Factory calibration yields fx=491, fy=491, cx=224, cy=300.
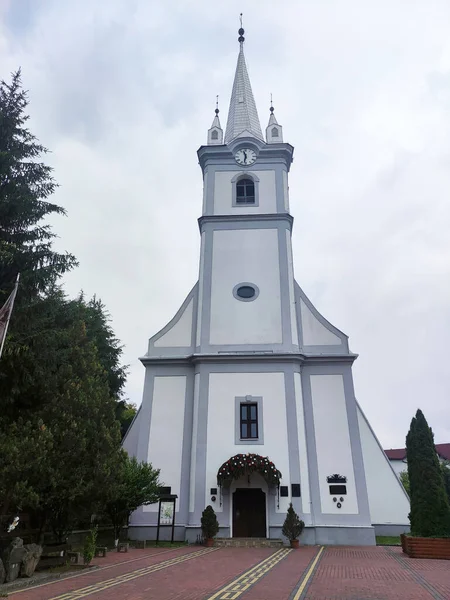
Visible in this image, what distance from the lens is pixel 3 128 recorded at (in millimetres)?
14344

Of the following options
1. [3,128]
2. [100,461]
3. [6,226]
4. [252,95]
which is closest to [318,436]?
[100,461]

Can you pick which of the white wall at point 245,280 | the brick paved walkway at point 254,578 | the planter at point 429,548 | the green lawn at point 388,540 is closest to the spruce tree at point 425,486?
the planter at point 429,548

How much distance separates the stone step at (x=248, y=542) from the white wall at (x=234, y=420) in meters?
1.27

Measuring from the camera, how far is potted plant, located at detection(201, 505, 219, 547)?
19.6 m

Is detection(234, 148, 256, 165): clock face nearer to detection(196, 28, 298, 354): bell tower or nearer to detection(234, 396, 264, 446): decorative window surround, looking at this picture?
detection(196, 28, 298, 354): bell tower

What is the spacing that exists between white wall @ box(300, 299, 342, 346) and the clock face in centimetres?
955

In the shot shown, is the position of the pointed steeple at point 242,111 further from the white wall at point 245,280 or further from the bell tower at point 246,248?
the white wall at point 245,280

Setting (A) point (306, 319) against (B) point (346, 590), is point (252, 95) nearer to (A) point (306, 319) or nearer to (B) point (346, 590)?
(A) point (306, 319)

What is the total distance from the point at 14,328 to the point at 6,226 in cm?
304

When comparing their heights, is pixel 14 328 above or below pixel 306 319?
below

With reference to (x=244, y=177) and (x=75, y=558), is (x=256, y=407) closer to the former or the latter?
(x=75, y=558)

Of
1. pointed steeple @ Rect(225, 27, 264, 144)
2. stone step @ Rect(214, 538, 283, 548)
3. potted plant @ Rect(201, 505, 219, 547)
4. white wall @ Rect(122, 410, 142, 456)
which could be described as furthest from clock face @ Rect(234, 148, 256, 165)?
stone step @ Rect(214, 538, 283, 548)

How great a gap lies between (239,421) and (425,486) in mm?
8286

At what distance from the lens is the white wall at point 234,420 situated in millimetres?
21344
